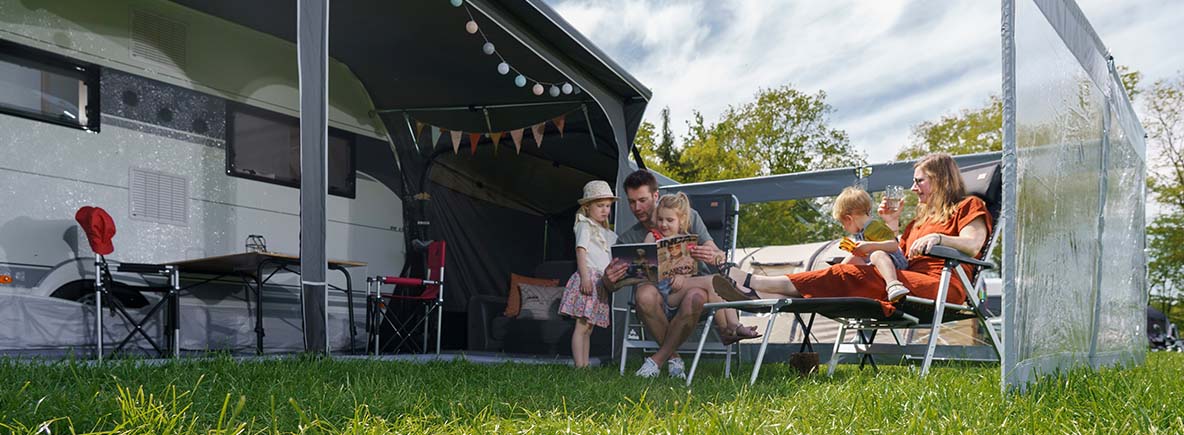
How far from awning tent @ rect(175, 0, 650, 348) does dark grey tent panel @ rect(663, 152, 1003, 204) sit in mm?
913

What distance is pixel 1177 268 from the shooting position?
16.5m

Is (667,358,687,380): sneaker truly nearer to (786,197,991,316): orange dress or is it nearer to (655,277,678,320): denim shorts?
(655,277,678,320): denim shorts

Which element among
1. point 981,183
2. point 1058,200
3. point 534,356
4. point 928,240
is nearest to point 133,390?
point 928,240

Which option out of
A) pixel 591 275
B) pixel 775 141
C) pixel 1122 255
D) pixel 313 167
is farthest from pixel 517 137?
pixel 775 141

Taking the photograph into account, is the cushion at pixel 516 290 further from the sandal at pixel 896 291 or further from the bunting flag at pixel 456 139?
the sandal at pixel 896 291

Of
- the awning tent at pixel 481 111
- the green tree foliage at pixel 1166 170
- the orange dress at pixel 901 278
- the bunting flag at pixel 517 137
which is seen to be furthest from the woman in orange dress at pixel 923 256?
the green tree foliage at pixel 1166 170

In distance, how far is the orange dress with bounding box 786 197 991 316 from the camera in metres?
3.33

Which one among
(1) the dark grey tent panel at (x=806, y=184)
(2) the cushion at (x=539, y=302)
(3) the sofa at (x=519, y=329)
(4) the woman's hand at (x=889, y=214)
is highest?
(1) the dark grey tent panel at (x=806, y=184)

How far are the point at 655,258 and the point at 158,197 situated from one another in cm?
272

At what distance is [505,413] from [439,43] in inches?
140

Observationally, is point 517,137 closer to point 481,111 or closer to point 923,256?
point 481,111

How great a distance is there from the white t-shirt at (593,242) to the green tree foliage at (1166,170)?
49.4ft

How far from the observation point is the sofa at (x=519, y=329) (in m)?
6.12

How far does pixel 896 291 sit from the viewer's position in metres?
3.15
